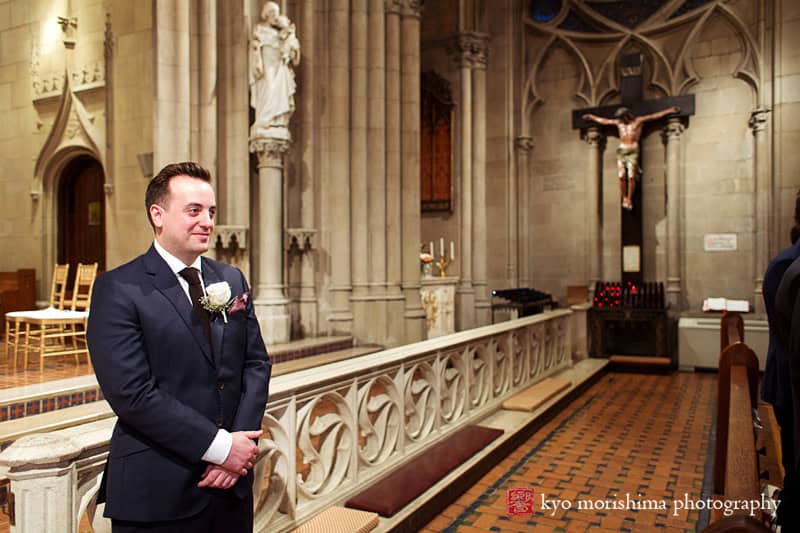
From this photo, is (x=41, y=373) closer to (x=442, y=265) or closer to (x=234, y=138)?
(x=234, y=138)

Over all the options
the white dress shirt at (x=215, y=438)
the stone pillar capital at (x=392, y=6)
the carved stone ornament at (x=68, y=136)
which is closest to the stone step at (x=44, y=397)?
the white dress shirt at (x=215, y=438)

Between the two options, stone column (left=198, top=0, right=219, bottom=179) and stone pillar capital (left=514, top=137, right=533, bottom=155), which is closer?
stone column (left=198, top=0, right=219, bottom=179)

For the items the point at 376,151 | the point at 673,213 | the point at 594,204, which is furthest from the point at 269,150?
the point at 673,213

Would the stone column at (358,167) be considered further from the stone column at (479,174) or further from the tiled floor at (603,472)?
the stone column at (479,174)

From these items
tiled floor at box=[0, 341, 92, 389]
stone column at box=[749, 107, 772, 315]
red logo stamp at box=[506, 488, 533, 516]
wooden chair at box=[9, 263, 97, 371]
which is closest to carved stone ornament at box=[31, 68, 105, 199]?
wooden chair at box=[9, 263, 97, 371]

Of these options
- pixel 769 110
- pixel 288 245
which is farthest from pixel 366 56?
pixel 769 110

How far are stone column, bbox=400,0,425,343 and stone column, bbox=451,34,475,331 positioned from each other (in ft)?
9.93

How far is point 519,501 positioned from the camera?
4.16 metres

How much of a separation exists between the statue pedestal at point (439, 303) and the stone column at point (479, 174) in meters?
1.22

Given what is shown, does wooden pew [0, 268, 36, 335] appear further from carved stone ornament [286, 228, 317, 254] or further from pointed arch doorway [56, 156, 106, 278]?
carved stone ornament [286, 228, 317, 254]

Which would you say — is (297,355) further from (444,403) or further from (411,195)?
(411,195)

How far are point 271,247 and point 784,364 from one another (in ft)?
19.8

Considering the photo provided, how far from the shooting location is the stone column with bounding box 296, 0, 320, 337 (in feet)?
27.7

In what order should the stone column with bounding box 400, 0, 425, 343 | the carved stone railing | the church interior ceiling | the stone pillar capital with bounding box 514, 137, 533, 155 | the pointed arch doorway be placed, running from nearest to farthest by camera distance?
the carved stone railing < the stone column with bounding box 400, 0, 425, 343 < the pointed arch doorway < the church interior ceiling < the stone pillar capital with bounding box 514, 137, 533, 155
